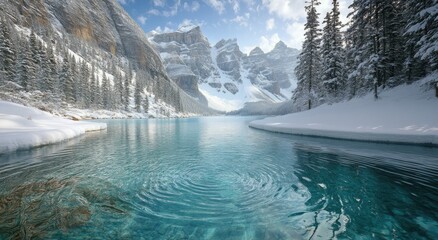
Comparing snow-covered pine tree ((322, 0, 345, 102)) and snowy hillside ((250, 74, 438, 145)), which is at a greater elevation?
snow-covered pine tree ((322, 0, 345, 102))

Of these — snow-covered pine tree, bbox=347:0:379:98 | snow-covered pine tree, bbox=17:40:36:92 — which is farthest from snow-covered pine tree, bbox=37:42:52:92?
snow-covered pine tree, bbox=347:0:379:98

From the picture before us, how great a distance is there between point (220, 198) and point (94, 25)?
570ft

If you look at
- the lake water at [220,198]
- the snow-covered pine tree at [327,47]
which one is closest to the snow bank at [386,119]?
the lake water at [220,198]

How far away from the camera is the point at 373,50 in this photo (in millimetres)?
24297

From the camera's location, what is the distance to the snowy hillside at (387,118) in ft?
45.2

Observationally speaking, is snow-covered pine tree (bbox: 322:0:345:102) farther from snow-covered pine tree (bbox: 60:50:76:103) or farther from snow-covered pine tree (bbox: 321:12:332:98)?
snow-covered pine tree (bbox: 60:50:76:103)

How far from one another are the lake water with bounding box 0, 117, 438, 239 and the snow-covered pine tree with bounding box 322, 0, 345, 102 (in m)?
21.1

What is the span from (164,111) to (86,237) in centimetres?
10863

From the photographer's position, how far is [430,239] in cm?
401

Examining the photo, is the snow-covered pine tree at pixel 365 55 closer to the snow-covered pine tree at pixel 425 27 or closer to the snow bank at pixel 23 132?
the snow-covered pine tree at pixel 425 27

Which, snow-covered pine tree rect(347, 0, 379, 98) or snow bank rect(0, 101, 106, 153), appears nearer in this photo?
snow bank rect(0, 101, 106, 153)

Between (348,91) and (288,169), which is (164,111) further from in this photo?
(288,169)

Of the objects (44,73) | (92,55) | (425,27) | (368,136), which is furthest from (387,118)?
(92,55)

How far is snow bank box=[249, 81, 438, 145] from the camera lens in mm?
13714
